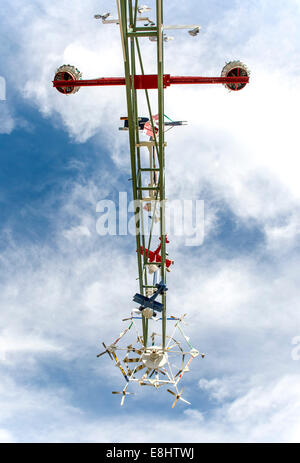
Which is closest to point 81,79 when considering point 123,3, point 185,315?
point 123,3

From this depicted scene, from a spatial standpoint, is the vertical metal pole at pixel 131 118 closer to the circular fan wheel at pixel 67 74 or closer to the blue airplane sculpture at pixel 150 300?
the blue airplane sculpture at pixel 150 300

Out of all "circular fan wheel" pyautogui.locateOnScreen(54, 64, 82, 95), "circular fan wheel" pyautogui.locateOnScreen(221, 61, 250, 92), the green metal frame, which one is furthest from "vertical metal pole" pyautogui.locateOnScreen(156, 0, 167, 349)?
"circular fan wheel" pyautogui.locateOnScreen(54, 64, 82, 95)

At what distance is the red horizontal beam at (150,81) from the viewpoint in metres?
18.0

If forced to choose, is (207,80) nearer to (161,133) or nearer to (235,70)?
(235,70)

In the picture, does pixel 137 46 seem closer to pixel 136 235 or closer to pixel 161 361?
pixel 136 235

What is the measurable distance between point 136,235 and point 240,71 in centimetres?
1318

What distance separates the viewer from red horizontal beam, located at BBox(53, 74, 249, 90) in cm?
1805

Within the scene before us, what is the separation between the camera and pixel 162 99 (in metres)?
17.2

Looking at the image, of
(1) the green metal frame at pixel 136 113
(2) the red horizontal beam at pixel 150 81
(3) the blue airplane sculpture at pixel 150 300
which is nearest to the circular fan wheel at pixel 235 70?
(2) the red horizontal beam at pixel 150 81

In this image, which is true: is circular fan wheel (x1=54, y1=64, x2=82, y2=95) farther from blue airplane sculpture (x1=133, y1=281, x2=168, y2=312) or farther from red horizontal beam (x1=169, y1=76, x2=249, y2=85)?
blue airplane sculpture (x1=133, y1=281, x2=168, y2=312)

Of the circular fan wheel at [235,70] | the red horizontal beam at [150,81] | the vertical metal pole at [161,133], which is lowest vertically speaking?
the vertical metal pole at [161,133]

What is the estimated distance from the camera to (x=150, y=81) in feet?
59.2

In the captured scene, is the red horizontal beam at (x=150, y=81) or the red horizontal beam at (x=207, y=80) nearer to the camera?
the red horizontal beam at (x=150, y=81)

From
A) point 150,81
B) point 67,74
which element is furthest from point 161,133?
point 67,74
